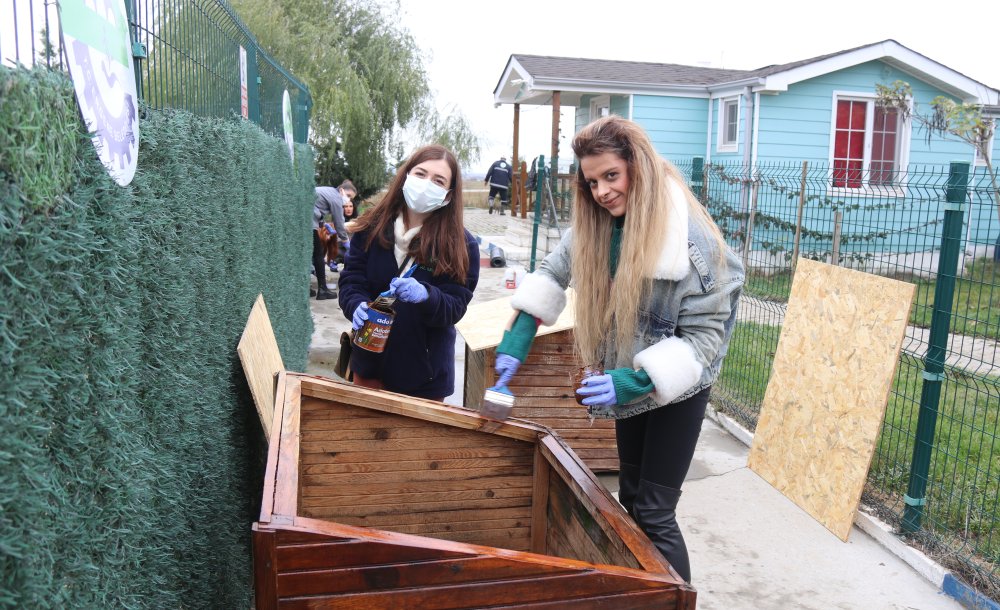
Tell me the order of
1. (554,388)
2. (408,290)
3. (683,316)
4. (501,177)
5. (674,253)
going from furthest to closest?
(501,177) < (554,388) < (408,290) < (683,316) < (674,253)

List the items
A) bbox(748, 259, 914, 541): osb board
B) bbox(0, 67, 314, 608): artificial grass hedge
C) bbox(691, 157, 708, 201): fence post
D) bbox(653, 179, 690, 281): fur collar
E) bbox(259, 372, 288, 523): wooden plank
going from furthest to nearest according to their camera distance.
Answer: bbox(691, 157, 708, 201): fence post → bbox(748, 259, 914, 541): osb board → bbox(653, 179, 690, 281): fur collar → bbox(259, 372, 288, 523): wooden plank → bbox(0, 67, 314, 608): artificial grass hedge

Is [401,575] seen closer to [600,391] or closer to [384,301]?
[600,391]

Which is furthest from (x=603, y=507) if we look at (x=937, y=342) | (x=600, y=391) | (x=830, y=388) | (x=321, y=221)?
(x=321, y=221)

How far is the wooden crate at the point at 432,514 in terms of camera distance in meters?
1.72

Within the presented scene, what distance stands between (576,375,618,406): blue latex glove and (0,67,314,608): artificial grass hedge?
1.21 metres

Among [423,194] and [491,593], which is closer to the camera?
[491,593]

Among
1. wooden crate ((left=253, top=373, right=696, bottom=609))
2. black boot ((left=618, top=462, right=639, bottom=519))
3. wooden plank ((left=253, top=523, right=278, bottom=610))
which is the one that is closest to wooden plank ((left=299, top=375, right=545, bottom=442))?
wooden crate ((left=253, top=373, right=696, bottom=609))

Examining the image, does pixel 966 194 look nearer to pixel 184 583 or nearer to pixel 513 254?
pixel 184 583

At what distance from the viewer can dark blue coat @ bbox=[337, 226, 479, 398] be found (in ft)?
11.6

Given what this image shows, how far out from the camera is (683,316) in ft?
8.38

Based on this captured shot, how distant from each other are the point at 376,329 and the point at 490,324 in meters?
1.70

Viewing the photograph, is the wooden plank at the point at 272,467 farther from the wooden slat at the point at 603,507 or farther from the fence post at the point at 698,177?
the fence post at the point at 698,177

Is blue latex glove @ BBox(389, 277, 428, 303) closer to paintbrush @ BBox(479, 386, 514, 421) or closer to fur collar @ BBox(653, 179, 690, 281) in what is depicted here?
paintbrush @ BBox(479, 386, 514, 421)

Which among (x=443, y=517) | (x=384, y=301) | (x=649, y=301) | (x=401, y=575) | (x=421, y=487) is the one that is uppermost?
(x=649, y=301)
